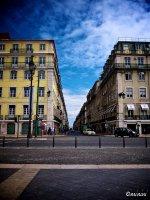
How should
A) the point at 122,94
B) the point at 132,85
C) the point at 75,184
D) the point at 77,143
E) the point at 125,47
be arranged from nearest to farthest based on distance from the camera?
the point at 75,184, the point at 77,143, the point at 122,94, the point at 132,85, the point at 125,47

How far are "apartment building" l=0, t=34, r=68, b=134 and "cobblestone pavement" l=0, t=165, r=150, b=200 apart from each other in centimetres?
4012

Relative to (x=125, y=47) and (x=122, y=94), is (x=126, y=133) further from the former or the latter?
(x=125, y=47)

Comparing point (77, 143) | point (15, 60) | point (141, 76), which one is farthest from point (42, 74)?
point (77, 143)

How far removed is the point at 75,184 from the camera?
6.72 metres

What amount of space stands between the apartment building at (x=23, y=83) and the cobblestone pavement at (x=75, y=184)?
40.1m

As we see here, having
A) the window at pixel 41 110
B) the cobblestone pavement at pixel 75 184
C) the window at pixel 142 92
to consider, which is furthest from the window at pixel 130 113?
the cobblestone pavement at pixel 75 184

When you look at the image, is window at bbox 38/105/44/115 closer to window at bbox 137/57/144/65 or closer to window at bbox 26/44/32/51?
window at bbox 26/44/32/51

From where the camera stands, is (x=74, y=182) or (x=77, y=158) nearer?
(x=74, y=182)

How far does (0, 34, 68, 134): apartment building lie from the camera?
48.7m

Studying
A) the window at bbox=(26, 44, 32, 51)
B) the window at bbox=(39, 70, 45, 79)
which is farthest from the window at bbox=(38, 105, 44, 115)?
→ the window at bbox=(26, 44, 32, 51)

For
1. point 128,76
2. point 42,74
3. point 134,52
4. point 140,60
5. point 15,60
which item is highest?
point 134,52

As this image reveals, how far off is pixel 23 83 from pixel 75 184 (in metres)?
44.8

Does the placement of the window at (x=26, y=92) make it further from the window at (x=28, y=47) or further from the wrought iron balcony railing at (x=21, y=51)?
the window at (x=28, y=47)

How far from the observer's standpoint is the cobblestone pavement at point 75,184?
559 centimetres
